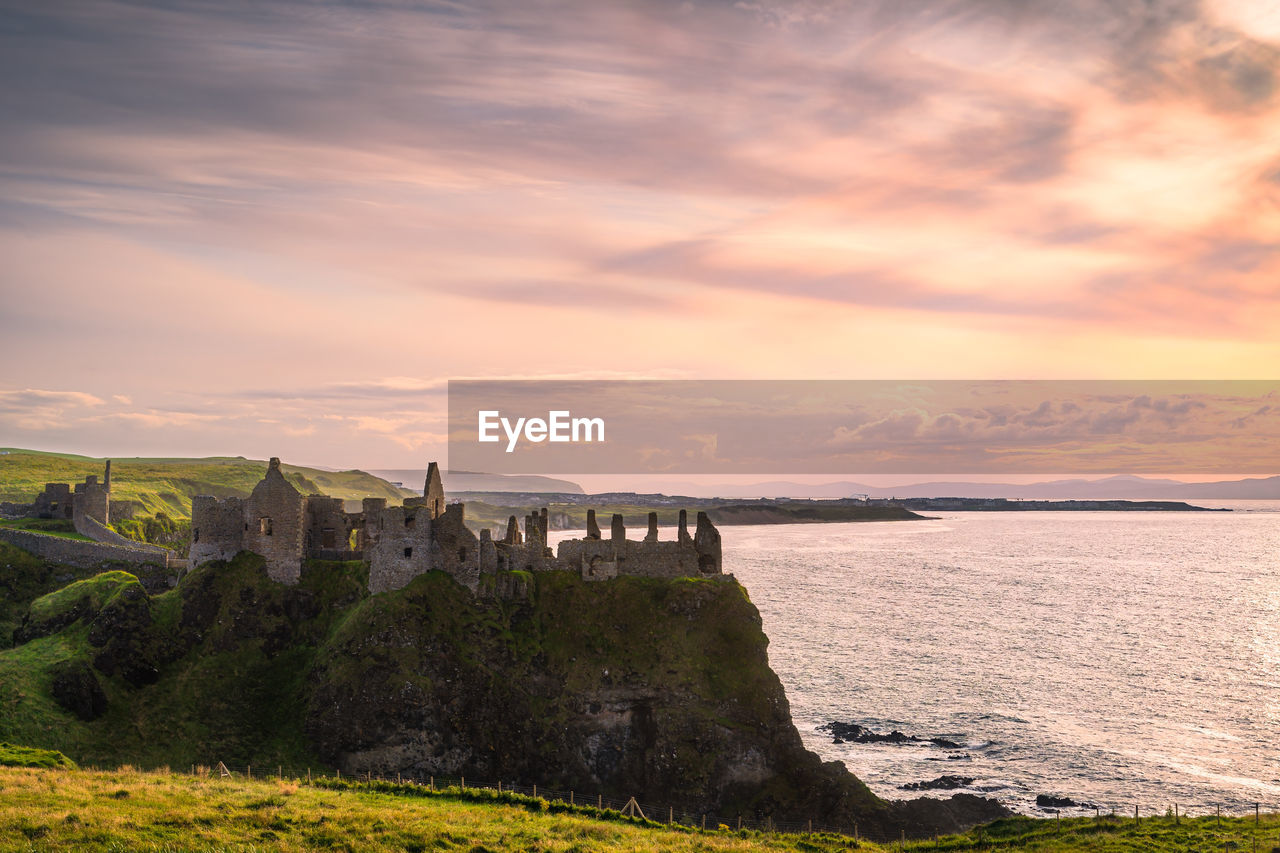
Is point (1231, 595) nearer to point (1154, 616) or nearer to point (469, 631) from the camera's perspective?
point (1154, 616)

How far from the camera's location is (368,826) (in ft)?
115

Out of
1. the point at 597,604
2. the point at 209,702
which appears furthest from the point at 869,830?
the point at 209,702

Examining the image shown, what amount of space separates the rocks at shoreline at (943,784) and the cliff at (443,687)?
5.26 metres

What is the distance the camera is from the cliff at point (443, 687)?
5778 cm

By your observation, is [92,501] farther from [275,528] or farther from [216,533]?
[275,528]

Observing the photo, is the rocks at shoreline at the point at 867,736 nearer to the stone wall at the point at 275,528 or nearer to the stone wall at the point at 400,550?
the stone wall at the point at 400,550

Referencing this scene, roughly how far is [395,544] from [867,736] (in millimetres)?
45338

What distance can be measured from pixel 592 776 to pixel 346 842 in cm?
2899

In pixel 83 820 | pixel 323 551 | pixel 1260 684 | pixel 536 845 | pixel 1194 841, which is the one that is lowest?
pixel 1260 684

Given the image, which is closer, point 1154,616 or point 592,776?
point 592,776

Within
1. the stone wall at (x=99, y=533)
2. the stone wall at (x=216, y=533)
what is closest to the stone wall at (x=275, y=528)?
the stone wall at (x=216, y=533)

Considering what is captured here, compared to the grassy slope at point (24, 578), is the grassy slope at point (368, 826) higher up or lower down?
lower down

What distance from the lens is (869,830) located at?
57750mm

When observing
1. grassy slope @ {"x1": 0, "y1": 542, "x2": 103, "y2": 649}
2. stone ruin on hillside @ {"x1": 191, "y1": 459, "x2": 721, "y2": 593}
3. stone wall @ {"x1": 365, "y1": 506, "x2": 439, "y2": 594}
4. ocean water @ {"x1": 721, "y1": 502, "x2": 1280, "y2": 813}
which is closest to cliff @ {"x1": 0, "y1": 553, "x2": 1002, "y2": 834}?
stone wall @ {"x1": 365, "y1": 506, "x2": 439, "y2": 594}
